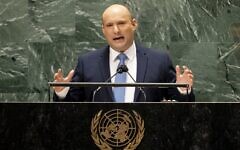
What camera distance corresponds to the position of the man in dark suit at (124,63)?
123 inches

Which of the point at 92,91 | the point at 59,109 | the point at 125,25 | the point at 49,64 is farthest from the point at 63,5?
the point at 59,109

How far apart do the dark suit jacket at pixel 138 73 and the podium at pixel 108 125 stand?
0.75 m

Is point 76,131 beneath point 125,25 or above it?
beneath

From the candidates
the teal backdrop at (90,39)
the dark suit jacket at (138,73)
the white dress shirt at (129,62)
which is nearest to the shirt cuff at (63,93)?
the dark suit jacket at (138,73)

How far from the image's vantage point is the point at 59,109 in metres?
2.27

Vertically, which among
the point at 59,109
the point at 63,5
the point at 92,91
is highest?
the point at 63,5

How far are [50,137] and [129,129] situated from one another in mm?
340

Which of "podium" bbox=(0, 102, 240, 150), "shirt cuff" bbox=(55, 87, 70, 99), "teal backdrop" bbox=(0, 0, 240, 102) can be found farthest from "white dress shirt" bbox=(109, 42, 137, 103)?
"teal backdrop" bbox=(0, 0, 240, 102)

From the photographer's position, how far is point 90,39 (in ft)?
15.6

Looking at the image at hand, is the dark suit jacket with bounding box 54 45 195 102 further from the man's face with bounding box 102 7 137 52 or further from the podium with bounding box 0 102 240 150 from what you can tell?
the podium with bounding box 0 102 240 150

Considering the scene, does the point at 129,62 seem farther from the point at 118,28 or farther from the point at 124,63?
the point at 118,28

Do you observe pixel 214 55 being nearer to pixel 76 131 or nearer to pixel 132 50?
pixel 132 50

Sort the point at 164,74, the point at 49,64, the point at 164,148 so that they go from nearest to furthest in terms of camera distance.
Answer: the point at 164,148 → the point at 164,74 → the point at 49,64

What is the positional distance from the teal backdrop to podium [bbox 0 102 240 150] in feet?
8.08
